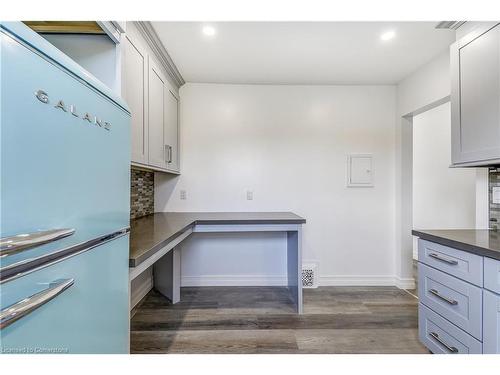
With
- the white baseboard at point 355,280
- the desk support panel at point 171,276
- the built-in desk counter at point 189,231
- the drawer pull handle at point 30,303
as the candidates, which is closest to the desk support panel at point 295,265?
the built-in desk counter at point 189,231

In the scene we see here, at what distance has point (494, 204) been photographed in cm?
191

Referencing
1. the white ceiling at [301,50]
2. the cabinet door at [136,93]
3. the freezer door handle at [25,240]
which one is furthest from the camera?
the white ceiling at [301,50]

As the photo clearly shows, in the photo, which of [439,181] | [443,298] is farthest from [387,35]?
[439,181]

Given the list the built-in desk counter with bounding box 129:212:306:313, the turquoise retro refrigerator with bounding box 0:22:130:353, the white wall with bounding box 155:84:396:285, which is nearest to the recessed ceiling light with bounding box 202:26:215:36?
the white wall with bounding box 155:84:396:285

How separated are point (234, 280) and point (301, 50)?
2.58 metres

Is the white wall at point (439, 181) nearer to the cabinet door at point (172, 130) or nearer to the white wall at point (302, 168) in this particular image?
the white wall at point (302, 168)

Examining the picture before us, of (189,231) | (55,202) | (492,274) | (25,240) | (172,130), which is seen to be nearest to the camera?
(25,240)

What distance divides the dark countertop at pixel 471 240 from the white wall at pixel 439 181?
2.95 meters

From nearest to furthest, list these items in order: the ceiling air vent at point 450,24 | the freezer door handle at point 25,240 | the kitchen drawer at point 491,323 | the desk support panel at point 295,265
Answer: the freezer door handle at point 25,240 < the kitchen drawer at point 491,323 < the ceiling air vent at point 450,24 < the desk support panel at point 295,265

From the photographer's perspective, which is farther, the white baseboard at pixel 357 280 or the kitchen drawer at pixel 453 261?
the white baseboard at pixel 357 280

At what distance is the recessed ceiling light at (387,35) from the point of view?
2041mm

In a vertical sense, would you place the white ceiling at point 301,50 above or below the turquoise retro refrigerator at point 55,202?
above

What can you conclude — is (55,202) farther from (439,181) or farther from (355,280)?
(439,181)
